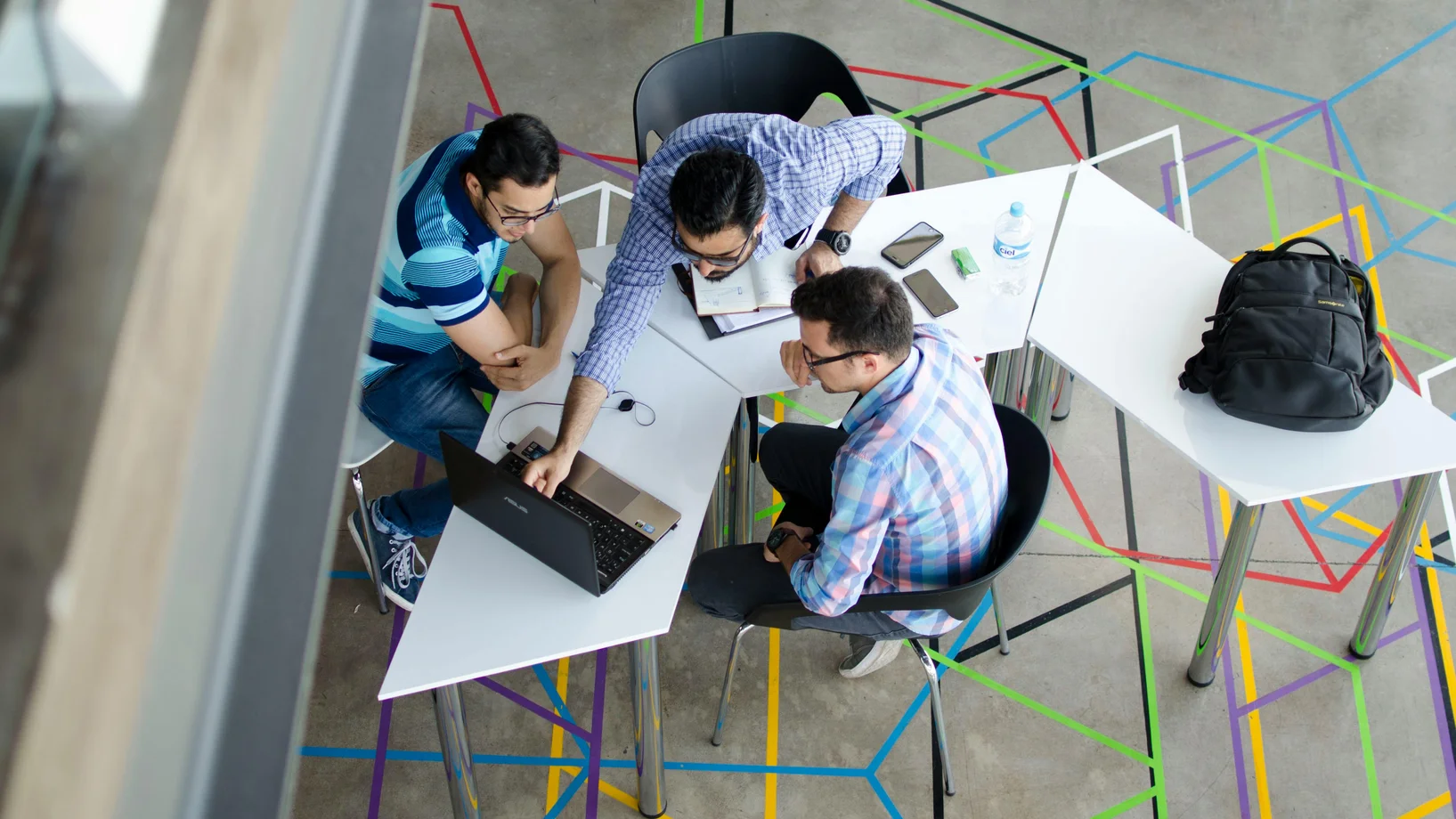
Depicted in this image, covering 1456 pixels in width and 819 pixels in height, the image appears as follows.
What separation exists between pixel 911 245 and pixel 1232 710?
1548 millimetres

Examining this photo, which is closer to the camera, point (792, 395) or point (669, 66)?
point (669, 66)

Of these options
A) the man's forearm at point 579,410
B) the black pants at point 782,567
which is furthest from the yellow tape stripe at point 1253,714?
the man's forearm at point 579,410

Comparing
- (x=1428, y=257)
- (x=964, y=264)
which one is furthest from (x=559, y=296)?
(x=1428, y=257)

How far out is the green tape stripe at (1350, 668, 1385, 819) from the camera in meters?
2.94

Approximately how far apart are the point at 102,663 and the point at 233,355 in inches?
4.3

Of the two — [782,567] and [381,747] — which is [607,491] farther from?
[381,747]

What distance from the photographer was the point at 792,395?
3.75m

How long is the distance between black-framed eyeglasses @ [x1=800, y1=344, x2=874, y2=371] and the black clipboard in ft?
1.09

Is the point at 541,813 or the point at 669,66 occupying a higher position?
the point at 669,66

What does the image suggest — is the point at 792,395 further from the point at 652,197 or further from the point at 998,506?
the point at 998,506

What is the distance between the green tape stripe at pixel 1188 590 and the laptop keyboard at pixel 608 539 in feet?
4.25

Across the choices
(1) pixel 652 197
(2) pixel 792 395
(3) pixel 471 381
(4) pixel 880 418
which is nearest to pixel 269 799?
(4) pixel 880 418

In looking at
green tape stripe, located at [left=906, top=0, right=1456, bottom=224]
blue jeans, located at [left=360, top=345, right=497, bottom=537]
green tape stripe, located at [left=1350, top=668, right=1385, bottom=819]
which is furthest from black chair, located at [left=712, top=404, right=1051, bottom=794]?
green tape stripe, located at [left=906, top=0, right=1456, bottom=224]

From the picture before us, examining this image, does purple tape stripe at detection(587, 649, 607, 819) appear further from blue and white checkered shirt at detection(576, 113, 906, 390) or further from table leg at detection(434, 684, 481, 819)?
blue and white checkered shirt at detection(576, 113, 906, 390)
